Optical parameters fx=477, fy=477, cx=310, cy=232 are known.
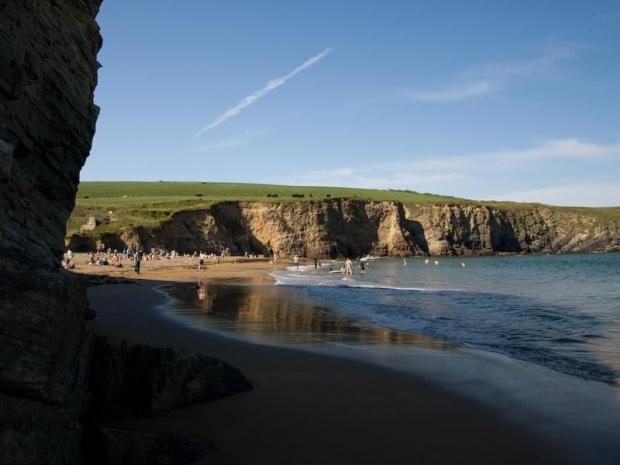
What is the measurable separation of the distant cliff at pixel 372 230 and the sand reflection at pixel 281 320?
124 ft

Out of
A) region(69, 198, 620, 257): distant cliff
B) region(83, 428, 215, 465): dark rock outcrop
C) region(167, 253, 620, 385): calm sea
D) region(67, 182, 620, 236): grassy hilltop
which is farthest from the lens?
region(69, 198, 620, 257): distant cliff

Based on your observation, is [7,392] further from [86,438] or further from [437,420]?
[437,420]

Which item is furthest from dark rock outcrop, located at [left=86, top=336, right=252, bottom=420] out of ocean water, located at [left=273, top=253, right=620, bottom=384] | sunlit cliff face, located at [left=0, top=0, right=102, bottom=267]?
ocean water, located at [left=273, top=253, right=620, bottom=384]

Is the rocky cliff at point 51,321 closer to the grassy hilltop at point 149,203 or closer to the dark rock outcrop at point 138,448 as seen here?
the dark rock outcrop at point 138,448

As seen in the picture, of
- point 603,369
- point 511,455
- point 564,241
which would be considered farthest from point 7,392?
point 564,241

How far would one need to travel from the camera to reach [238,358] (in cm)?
974

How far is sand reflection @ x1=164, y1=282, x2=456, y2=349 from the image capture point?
41.5 feet

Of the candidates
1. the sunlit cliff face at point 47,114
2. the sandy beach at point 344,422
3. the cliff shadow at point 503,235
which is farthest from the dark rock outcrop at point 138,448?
the cliff shadow at point 503,235

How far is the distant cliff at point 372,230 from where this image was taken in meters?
70.2

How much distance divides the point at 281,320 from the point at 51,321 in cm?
1198

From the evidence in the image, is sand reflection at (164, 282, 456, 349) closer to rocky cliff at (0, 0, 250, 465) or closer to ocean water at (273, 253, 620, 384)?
ocean water at (273, 253, 620, 384)

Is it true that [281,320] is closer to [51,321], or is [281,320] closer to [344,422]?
[344,422]

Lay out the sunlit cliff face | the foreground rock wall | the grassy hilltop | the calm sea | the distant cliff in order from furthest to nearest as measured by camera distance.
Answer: the distant cliff, the grassy hilltop, the calm sea, the sunlit cliff face, the foreground rock wall

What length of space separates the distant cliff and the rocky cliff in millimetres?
46181
